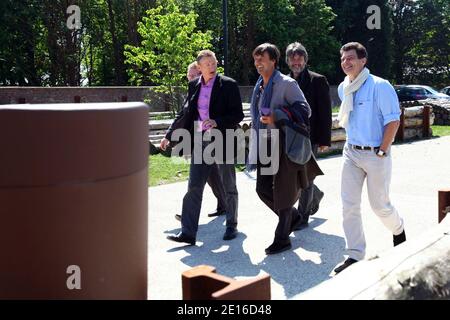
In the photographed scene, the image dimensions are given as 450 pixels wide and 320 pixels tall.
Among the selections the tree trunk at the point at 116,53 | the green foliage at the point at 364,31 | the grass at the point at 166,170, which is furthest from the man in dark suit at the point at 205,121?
the green foliage at the point at 364,31

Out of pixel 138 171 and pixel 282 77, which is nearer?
pixel 138 171

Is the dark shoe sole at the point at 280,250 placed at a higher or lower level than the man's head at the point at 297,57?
lower

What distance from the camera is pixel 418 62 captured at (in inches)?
1996

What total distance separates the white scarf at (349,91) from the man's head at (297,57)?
127 centimetres

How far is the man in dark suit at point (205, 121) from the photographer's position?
543cm

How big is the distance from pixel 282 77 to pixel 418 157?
293 inches

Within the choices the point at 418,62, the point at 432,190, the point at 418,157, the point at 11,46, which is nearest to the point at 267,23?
the point at 11,46

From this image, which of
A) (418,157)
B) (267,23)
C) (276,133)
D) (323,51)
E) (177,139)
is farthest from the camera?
(323,51)

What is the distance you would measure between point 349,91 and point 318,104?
4.99 ft

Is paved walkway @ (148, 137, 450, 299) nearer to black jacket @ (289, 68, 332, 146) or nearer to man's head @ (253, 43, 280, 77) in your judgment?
black jacket @ (289, 68, 332, 146)

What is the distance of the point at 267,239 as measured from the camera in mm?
5609
